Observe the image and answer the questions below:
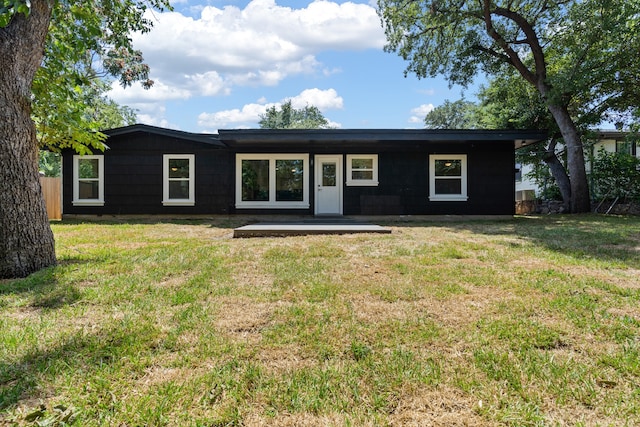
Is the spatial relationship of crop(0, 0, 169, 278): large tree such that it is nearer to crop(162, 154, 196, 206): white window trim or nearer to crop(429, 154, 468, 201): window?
crop(162, 154, 196, 206): white window trim

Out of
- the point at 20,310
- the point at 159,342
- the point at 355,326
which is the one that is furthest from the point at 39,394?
the point at 355,326

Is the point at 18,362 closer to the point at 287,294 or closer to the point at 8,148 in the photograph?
the point at 287,294

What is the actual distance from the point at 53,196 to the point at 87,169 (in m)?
1.87

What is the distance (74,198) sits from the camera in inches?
440

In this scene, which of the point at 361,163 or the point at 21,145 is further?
the point at 361,163

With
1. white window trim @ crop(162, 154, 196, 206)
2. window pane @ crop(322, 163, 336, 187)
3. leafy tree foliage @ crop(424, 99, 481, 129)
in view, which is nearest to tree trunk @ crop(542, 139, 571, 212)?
window pane @ crop(322, 163, 336, 187)

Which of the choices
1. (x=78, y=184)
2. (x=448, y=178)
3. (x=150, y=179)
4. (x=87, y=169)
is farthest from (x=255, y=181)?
(x=448, y=178)

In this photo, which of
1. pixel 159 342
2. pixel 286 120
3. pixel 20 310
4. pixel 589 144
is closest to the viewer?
pixel 159 342

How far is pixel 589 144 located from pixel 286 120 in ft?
91.6

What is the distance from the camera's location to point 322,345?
6.67 feet

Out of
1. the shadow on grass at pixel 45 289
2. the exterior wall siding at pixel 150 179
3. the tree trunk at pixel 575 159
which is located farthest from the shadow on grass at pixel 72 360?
the tree trunk at pixel 575 159

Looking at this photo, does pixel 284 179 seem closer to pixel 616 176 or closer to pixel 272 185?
pixel 272 185

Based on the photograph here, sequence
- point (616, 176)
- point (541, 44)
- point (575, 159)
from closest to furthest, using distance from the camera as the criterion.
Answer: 1. point (575, 159)
2. point (616, 176)
3. point (541, 44)

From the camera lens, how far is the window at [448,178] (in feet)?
36.4
